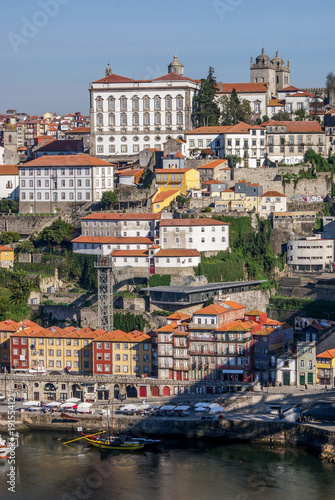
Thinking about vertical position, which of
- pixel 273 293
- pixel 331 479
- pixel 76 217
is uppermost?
pixel 76 217

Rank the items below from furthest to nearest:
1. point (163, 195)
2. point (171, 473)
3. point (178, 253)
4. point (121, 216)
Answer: point (163, 195) → point (121, 216) → point (178, 253) → point (171, 473)

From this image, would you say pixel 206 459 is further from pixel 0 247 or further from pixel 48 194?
pixel 48 194

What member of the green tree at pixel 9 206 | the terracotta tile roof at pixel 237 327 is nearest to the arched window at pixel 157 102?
the green tree at pixel 9 206

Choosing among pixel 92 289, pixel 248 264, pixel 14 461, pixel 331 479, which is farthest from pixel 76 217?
pixel 331 479

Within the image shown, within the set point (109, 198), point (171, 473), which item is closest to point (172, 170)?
point (109, 198)

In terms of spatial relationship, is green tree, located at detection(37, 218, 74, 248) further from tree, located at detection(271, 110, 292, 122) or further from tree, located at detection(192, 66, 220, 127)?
tree, located at detection(271, 110, 292, 122)

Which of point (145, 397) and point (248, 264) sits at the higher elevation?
point (248, 264)

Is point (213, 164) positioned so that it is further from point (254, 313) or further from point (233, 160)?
point (254, 313)
